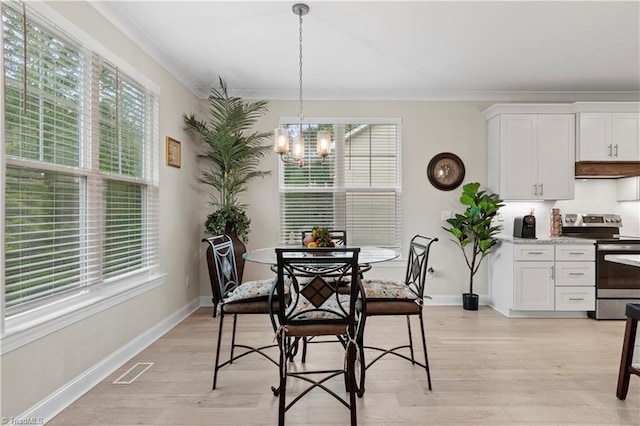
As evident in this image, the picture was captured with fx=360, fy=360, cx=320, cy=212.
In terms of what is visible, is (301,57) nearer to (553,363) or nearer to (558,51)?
(558,51)

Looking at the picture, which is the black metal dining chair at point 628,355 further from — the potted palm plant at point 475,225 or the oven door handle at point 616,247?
the oven door handle at point 616,247


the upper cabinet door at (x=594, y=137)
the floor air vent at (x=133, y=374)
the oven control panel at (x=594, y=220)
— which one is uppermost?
the upper cabinet door at (x=594, y=137)

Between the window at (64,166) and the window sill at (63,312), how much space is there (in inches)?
2.2

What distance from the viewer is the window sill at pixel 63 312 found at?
1823 mm

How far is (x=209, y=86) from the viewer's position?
441 cm

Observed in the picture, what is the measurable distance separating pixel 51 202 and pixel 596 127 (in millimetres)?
5427

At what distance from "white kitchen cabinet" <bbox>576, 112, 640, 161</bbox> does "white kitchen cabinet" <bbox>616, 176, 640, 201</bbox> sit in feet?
1.01

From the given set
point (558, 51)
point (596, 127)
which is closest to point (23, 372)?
point (558, 51)

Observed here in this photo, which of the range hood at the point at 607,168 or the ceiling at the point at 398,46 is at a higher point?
the ceiling at the point at 398,46

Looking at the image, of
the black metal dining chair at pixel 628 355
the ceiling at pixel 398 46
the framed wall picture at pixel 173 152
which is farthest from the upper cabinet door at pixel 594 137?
the framed wall picture at pixel 173 152

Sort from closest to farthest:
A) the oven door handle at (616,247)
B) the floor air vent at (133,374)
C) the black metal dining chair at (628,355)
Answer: the black metal dining chair at (628,355) < the floor air vent at (133,374) < the oven door handle at (616,247)

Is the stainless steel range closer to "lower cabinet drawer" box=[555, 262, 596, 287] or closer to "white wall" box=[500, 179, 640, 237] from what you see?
"lower cabinet drawer" box=[555, 262, 596, 287]

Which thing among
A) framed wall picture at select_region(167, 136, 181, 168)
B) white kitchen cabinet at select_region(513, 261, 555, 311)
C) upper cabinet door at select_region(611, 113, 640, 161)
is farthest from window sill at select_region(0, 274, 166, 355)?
upper cabinet door at select_region(611, 113, 640, 161)

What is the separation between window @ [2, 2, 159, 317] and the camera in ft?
→ 6.15
